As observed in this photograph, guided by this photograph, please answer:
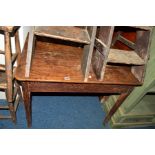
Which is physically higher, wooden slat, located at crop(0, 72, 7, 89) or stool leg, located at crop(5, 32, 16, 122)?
stool leg, located at crop(5, 32, 16, 122)

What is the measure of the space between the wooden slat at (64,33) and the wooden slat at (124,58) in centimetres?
28

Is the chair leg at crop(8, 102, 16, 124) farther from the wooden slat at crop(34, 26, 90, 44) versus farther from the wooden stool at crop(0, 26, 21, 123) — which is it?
the wooden slat at crop(34, 26, 90, 44)

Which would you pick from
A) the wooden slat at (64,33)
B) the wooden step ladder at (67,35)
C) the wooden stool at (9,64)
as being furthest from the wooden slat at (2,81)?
the wooden slat at (64,33)

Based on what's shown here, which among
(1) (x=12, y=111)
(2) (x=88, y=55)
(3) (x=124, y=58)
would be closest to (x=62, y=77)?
(2) (x=88, y=55)

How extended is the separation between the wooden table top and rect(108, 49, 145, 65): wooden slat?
0.54 ft

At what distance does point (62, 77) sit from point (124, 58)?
1.80 ft

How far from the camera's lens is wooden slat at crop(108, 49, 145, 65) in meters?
1.40

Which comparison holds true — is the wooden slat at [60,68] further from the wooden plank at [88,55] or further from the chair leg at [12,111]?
the chair leg at [12,111]

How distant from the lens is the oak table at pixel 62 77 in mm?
1340

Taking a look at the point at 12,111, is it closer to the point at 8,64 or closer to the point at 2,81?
the point at 2,81

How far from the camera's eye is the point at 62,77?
1.37 m

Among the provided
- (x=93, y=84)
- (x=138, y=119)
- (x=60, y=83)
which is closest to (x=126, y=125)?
(x=138, y=119)

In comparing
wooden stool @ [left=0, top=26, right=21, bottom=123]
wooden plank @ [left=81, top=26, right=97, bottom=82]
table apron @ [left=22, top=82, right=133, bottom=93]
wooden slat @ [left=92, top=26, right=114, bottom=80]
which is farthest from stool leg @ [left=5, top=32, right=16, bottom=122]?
wooden slat @ [left=92, top=26, right=114, bottom=80]

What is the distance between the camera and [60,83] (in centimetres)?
137
